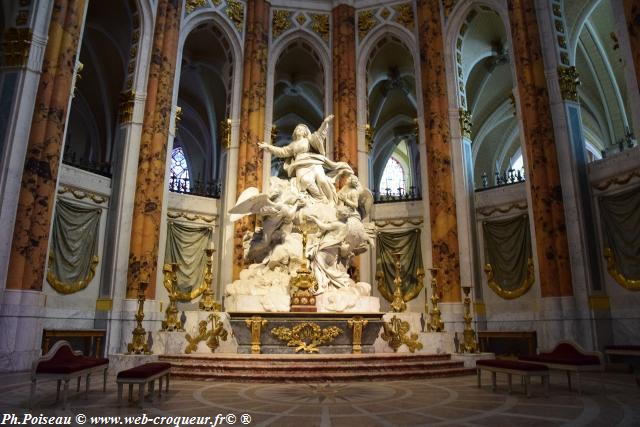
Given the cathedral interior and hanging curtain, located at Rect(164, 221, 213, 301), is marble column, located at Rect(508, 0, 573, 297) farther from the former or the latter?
hanging curtain, located at Rect(164, 221, 213, 301)

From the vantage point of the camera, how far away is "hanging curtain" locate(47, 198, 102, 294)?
11.8 metres

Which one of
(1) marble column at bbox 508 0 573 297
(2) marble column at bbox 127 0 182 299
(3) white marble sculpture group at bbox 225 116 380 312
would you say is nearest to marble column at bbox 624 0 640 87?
(1) marble column at bbox 508 0 573 297

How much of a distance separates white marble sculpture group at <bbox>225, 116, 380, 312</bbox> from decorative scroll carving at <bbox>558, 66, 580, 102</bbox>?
5.67m

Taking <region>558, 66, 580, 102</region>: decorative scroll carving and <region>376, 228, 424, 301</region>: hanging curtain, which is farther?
<region>376, 228, 424, 301</region>: hanging curtain

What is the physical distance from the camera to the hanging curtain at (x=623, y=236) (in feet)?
35.3

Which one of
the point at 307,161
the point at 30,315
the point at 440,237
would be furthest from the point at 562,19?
the point at 30,315

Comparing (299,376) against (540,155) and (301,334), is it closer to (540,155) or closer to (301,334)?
(301,334)

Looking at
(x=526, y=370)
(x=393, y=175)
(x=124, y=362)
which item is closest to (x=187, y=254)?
(x=124, y=362)

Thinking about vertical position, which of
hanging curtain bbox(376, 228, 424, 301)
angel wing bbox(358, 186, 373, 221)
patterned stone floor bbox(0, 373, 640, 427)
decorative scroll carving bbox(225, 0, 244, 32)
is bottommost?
patterned stone floor bbox(0, 373, 640, 427)

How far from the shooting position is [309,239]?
11.3m

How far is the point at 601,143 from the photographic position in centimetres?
2159

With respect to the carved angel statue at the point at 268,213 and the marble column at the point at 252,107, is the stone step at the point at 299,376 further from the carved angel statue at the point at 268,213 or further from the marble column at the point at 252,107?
the marble column at the point at 252,107

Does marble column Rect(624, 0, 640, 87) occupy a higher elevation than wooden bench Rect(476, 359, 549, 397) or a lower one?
higher

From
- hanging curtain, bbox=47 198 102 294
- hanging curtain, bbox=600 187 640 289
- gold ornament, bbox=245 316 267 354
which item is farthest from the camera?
hanging curtain, bbox=47 198 102 294
